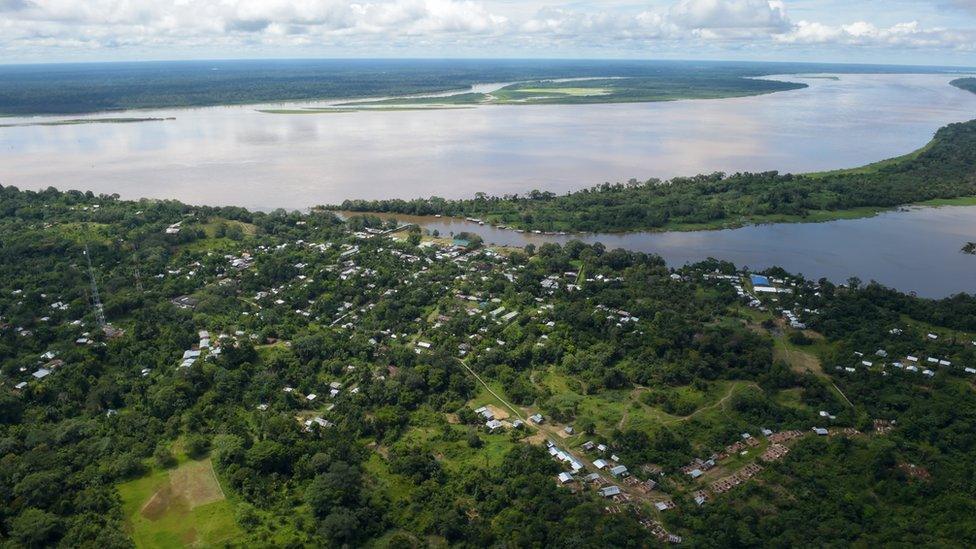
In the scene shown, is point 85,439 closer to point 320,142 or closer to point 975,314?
point 975,314

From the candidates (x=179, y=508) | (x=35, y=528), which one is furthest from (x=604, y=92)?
(x=35, y=528)

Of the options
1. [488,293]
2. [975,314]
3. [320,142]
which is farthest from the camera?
[320,142]

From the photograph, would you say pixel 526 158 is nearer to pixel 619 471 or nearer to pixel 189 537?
pixel 619 471

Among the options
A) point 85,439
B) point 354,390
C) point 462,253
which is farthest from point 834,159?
point 85,439

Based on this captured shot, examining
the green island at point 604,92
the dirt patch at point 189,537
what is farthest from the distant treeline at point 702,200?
the green island at point 604,92

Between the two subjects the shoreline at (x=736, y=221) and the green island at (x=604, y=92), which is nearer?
the shoreline at (x=736, y=221)

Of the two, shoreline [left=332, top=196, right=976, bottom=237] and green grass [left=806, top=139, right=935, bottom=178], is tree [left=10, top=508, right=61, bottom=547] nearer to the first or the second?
shoreline [left=332, top=196, right=976, bottom=237]

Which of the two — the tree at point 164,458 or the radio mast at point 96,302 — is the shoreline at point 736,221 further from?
the tree at point 164,458
